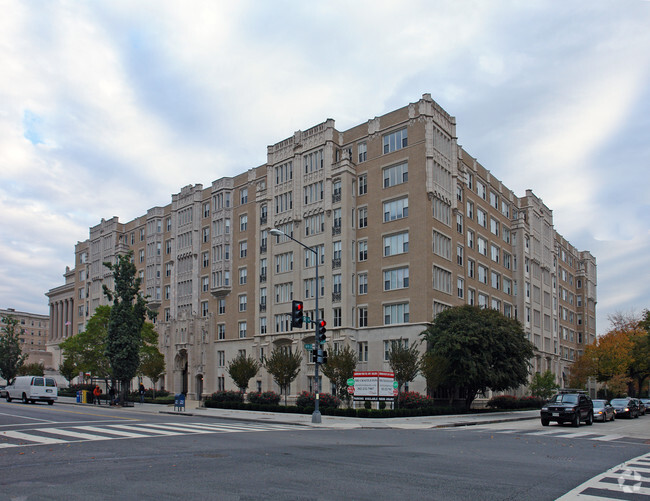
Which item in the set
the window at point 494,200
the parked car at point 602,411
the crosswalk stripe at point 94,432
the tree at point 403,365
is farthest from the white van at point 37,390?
the window at point 494,200

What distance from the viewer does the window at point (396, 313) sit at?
51.5m

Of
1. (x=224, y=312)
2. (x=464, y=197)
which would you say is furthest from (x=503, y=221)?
(x=224, y=312)

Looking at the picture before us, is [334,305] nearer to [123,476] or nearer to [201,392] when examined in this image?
[201,392]

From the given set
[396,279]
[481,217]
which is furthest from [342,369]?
[481,217]

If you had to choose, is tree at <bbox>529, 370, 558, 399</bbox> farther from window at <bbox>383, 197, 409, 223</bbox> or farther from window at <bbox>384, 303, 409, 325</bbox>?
window at <bbox>383, 197, 409, 223</bbox>

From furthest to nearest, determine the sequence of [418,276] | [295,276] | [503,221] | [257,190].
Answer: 1. [503,221]
2. [257,190]
3. [295,276]
4. [418,276]

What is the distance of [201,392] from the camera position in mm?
70312

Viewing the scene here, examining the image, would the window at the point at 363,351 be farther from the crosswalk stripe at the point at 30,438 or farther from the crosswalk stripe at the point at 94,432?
the crosswalk stripe at the point at 30,438

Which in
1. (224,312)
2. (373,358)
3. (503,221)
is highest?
(503,221)

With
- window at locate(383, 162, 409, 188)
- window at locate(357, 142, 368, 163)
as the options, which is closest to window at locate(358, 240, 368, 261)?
window at locate(383, 162, 409, 188)

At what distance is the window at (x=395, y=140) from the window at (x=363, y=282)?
1174 cm

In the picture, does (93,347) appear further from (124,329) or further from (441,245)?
(441,245)

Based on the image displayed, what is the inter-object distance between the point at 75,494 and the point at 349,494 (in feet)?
15.0

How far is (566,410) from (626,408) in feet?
52.2
